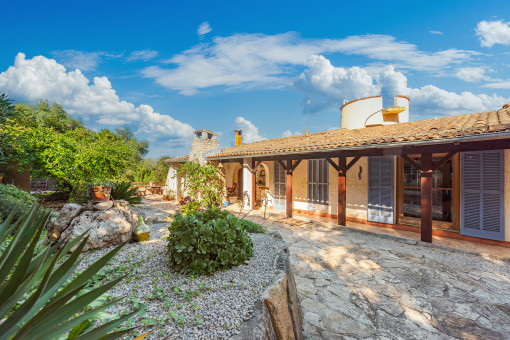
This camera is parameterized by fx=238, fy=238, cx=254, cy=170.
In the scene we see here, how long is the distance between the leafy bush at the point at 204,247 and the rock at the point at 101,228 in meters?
1.55

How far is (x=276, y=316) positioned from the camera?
2104 millimetres

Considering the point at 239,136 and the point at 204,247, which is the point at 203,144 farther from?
the point at 204,247

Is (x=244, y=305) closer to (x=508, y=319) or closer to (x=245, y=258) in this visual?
(x=245, y=258)

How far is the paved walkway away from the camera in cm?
278

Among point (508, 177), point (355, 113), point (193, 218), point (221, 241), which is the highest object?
point (355, 113)

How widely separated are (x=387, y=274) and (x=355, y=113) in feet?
27.7

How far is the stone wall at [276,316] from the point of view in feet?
5.84

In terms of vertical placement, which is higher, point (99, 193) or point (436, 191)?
point (99, 193)

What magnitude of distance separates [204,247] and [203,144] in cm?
904

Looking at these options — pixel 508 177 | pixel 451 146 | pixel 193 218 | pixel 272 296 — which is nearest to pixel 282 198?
Result: pixel 451 146

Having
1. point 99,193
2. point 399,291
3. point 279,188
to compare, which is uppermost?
point 99,193

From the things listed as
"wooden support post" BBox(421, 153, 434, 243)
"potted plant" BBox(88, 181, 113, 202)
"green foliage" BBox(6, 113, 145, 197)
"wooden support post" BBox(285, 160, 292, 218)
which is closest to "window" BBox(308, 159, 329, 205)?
"wooden support post" BBox(285, 160, 292, 218)

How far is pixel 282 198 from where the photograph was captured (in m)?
9.91

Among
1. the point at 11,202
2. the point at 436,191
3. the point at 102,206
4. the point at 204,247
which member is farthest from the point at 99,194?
the point at 436,191
